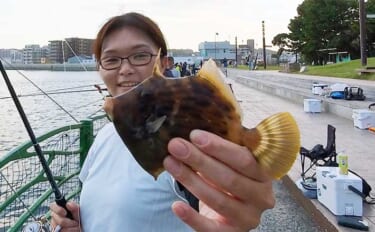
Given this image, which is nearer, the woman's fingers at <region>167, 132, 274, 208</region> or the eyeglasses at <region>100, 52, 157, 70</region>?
the woman's fingers at <region>167, 132, 274, 208</region>

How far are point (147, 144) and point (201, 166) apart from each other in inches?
5.8

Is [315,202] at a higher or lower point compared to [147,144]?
lower

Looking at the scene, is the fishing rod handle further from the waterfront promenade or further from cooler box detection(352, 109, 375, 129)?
cooler box detection(352, 109, 375, 129)

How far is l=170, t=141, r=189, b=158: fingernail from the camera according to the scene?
0.90m

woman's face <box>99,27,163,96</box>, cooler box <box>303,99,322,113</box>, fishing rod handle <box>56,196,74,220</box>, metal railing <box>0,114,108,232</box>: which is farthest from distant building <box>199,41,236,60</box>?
woman's face <box>99,27,163,96</box>

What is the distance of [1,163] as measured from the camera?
242 centimetres

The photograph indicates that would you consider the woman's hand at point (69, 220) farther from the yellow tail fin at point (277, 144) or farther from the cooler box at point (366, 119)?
the cooler box at point (366, 119)

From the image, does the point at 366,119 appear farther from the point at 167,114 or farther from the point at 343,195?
the point at 167,114

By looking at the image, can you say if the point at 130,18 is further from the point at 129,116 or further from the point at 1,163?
the point at 1,163

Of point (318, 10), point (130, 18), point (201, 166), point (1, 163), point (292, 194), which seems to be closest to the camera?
point (201, 166)

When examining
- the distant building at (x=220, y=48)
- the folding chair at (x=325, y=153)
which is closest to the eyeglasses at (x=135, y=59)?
the folding chair at (x=325, y=153)

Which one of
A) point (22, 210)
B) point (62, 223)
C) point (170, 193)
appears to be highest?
point (170, 193)

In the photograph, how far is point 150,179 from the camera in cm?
140

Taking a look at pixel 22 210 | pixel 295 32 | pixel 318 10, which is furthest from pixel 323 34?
pixel 22 210
